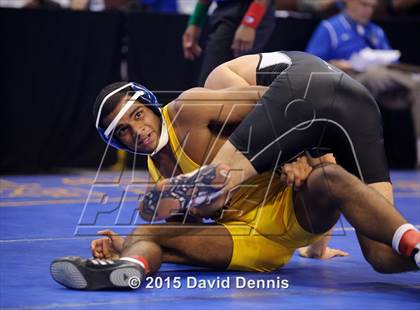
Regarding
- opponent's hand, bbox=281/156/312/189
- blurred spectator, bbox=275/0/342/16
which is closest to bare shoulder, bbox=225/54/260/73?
opponent's hand, bbox=281/156/312/189

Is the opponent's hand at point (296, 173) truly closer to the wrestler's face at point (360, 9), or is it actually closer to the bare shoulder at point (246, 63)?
the bare shoulder at point (246, 63)

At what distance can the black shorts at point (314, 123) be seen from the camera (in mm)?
3674

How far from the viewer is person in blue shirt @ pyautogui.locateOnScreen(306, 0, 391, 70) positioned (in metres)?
8.38

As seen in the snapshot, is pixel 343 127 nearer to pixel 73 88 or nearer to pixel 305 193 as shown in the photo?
pixel 305 193

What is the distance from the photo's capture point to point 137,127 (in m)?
3.82

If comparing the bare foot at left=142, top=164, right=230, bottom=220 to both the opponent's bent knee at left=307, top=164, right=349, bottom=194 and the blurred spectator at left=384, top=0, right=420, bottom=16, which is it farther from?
the blurred spectator at left=384, top=0, right=420, bottom=16

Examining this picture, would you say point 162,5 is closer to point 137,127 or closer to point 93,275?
point 137,127

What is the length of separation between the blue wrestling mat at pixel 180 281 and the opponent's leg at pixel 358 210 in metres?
0.14

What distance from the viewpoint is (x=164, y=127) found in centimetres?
390

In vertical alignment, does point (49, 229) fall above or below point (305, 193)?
below

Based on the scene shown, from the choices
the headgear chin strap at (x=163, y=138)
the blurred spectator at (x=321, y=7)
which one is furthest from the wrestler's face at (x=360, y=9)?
the headgear chin strap at (x=163, y=138)

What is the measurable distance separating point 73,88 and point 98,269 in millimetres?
4851

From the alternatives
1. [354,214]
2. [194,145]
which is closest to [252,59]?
[194,145]

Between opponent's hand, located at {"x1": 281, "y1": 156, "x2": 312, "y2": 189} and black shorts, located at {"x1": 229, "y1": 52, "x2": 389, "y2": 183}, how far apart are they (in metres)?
0.06
